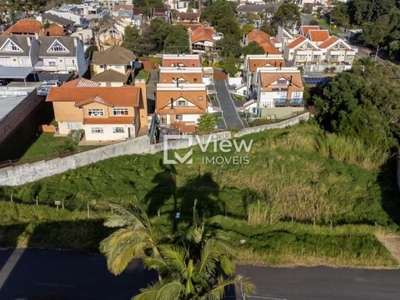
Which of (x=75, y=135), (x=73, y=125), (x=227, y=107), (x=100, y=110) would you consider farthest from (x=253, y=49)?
(x=75, y=135)

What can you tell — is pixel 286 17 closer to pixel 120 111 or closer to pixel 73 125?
pixel 120 111

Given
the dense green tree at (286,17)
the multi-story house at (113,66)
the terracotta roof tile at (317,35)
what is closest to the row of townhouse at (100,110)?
the multi-story house at (113,66)

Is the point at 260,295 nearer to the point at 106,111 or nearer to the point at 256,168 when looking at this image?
the point at 256,168

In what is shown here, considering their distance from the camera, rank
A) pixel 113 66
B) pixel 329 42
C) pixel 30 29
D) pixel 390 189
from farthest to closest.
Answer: pixel 329 42, pixel 30 29, pixel 113 66, pixel 390 189

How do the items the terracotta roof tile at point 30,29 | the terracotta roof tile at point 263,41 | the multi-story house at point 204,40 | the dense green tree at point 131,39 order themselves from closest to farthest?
1. the terracotta roof tile at point 30,29
2. the terracotta roof tile at point 263,41
3. the dense green tree at point 131,39
4. the multi-story house at point 204,40

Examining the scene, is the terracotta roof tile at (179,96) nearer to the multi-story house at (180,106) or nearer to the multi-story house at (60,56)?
the multi-story house at (180,106)

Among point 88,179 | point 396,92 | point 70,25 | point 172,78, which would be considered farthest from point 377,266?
point 70,25

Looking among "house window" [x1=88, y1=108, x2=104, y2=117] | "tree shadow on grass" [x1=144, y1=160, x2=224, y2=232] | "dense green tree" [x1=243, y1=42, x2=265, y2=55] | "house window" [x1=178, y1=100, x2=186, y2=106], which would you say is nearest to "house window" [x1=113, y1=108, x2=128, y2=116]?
"house window" [x1=88, y1=108, x2=104, y2=117]
